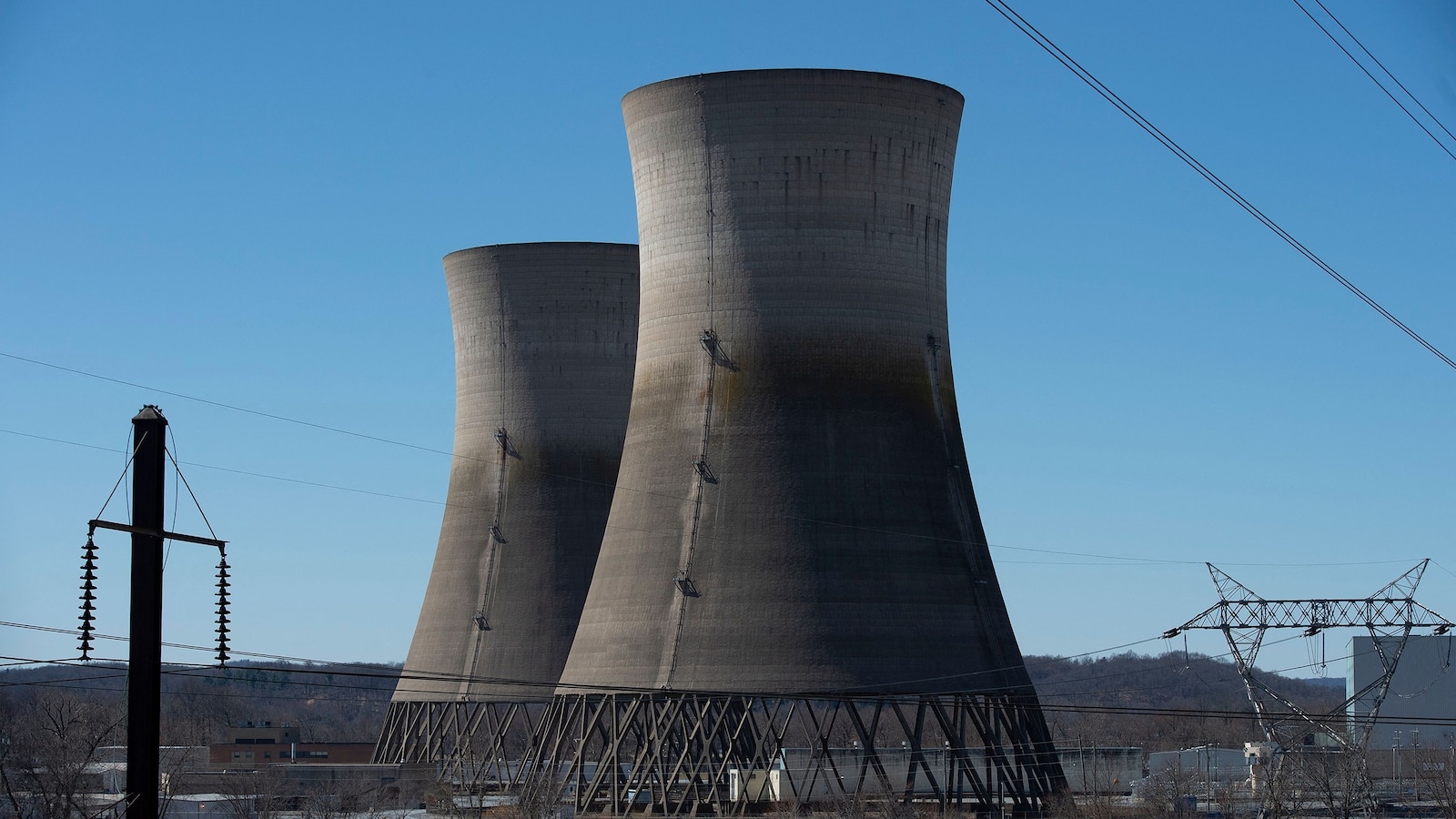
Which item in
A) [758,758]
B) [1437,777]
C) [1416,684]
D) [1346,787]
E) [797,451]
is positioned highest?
[797,451]

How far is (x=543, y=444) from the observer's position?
42.7m

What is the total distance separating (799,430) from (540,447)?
42.2 ft

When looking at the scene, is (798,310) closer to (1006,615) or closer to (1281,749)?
(1006,615)

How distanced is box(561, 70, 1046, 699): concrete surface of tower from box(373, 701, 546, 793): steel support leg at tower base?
38.0 ft

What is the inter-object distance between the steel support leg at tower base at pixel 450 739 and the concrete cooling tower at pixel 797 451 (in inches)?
443

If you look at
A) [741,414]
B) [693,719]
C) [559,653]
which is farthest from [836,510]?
[559,653]

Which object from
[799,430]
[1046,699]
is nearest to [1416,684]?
[799,430]

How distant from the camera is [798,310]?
31.3m

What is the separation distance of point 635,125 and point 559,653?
13.9 metres

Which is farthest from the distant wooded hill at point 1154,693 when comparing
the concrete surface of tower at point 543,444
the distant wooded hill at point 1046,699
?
the concrete surface of tower at point 543,444

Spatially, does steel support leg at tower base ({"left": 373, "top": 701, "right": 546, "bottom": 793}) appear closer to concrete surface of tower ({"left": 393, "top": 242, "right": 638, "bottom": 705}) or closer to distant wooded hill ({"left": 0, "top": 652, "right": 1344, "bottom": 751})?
concrete surface of tower ({"left": 393, "top": 242, "right": 638, "bottom": 705})

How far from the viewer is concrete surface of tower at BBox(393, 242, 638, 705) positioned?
140 feet

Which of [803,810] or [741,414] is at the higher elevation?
[741,414]

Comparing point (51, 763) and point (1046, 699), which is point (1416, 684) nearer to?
point (51, 763)
